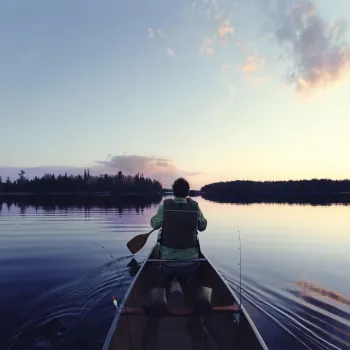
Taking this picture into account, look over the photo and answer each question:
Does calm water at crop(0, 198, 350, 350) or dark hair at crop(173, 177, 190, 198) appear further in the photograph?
dark hair at crop(173, 177, 190, 198)

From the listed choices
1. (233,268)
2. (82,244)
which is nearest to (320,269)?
(233,268)

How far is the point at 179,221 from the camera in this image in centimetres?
656

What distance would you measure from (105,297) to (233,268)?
5.68 metres

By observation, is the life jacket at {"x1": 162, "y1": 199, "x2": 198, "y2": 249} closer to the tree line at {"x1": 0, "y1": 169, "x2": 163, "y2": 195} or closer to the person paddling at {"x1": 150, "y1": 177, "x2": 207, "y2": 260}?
the person paddling at {"x1": 150, "y1": 177, "x2": 207, "y2": 260}

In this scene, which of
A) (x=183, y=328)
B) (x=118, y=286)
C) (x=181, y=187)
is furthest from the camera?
(x=118, y=286)

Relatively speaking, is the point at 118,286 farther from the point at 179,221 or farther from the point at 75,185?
the point at 75,185

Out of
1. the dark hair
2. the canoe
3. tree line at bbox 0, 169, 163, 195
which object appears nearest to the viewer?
the canoe

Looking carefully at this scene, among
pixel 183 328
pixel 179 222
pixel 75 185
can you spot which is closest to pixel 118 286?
pixel 179 222

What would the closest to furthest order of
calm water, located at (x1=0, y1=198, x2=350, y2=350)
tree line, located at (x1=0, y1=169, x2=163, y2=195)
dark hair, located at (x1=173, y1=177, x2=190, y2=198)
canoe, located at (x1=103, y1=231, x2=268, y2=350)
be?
1. canoe, located at (x1=103, y1=231, x2=268, y2=350)
2. calm water, located at (x1=0, y1=198, x2=350, y2=350)
3. dark hair, located at (x1=173, y1=177, x2=190, y2=198)
4. tree line, located at (x1=0, y1=169, x2=163, y2=195)

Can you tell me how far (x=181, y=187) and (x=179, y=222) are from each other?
2.46 feet

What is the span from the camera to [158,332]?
508 centimetres

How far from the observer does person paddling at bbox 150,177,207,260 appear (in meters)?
6.55

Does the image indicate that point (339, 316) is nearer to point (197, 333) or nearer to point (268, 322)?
point (268, 322)

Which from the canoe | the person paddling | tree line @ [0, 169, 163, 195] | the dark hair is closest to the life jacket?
the person paddling
